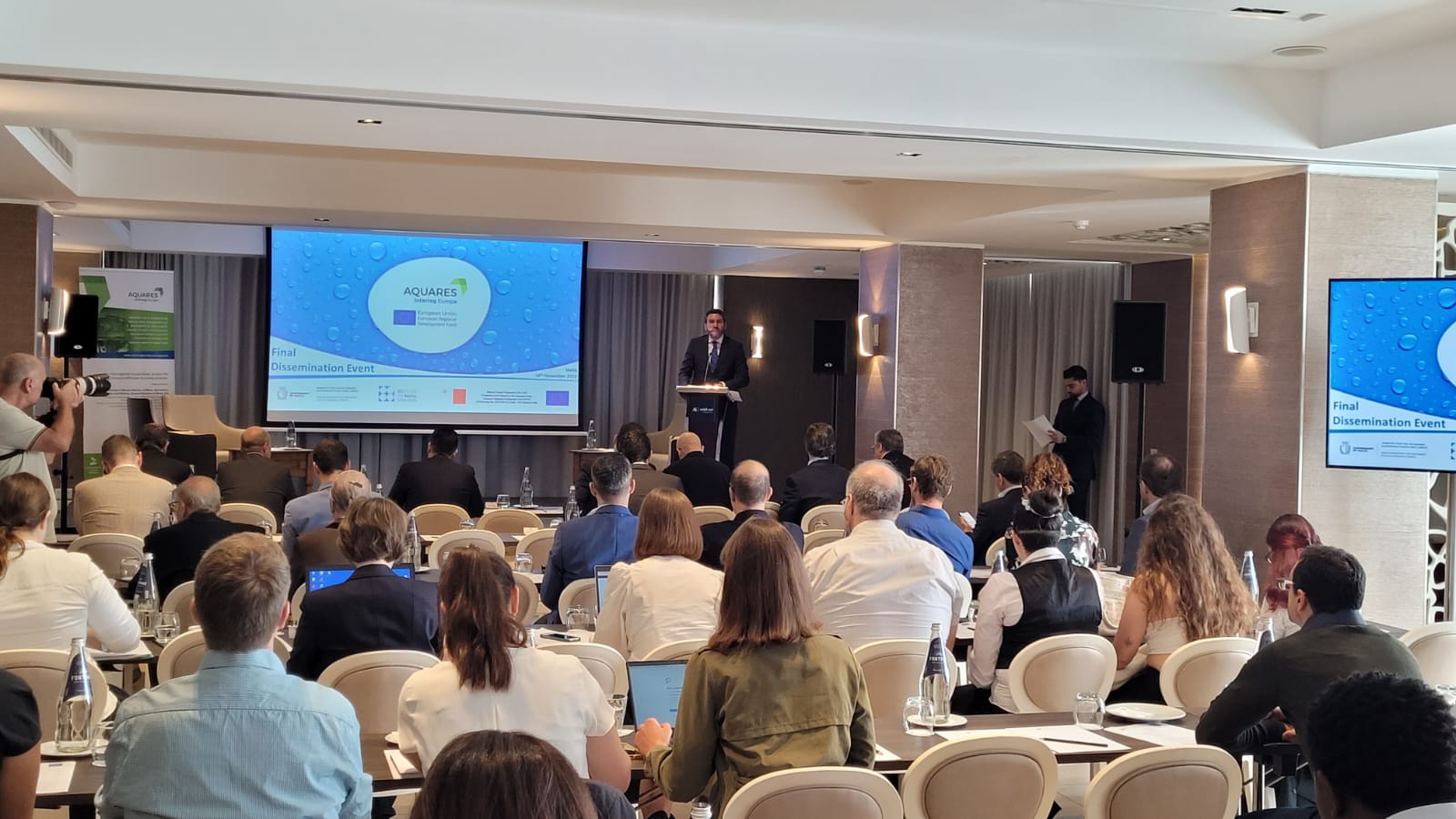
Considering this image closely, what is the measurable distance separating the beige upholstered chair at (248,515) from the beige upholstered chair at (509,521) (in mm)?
1213

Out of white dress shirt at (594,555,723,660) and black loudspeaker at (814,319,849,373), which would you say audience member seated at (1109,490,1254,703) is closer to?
white dress shirt at (594,555,723,660)

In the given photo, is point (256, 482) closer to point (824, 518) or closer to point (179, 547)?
point (179, 547)

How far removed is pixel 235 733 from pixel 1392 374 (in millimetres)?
6256

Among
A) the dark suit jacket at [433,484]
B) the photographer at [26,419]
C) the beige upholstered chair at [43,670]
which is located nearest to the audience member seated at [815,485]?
the dark suit jacket at [433,484]

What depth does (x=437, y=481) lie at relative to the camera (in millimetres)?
8578

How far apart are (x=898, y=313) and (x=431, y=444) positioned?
16.3 ft

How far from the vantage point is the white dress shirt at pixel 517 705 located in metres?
3.15

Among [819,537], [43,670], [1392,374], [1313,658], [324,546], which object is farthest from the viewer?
[819,537]

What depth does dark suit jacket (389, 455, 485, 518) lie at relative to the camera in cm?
857

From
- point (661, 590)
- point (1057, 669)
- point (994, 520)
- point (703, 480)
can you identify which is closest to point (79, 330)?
point (703, 480)

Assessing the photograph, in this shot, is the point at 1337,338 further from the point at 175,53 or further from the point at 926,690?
the point at 175,53

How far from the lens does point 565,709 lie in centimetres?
318

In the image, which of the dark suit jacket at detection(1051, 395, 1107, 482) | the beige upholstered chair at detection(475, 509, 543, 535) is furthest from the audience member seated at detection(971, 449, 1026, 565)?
the dark suit jacket at detection(1051, 395, 1107, 482)

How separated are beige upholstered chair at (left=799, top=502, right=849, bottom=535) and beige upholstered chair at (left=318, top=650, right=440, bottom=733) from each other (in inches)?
182
